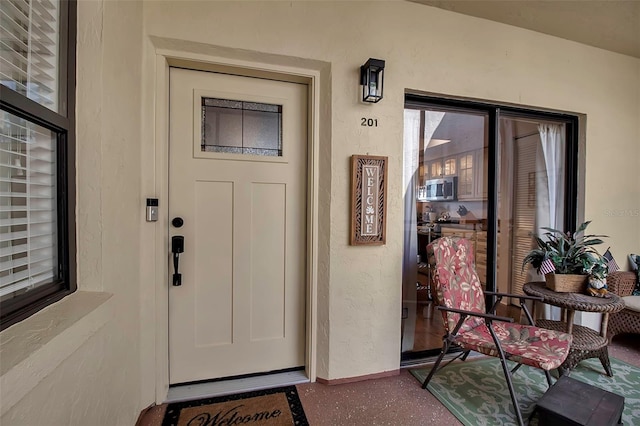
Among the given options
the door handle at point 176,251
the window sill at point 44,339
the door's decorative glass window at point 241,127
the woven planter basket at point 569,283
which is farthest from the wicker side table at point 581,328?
the window sill at point 44,339

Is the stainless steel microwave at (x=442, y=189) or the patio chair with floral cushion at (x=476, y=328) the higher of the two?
the stainless steel microwave at (x=442, y=189)

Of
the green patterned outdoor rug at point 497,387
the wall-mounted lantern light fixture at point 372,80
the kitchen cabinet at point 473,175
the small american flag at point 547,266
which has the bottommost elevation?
the green patterned outdoor rug at point 497,387

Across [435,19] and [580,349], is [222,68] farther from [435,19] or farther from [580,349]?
[580,349]

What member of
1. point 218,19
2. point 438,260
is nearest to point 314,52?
point 218,19

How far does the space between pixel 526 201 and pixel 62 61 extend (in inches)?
132

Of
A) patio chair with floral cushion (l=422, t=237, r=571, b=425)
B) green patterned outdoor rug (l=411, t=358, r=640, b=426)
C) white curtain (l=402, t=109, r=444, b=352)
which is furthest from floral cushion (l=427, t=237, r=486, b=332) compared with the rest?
green patterned outdoor rug (l=411, t=358, r=640, b=426)

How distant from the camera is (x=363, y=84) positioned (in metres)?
1.85

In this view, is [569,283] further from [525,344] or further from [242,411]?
[242,411]

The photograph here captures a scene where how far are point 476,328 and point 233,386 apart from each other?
173cm

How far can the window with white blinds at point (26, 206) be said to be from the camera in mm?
862

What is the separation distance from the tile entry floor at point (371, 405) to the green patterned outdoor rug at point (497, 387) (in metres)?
0.10

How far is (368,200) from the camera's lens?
191 centimetres

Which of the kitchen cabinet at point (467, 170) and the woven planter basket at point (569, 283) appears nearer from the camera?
the woven planter basket at point (569, 283)

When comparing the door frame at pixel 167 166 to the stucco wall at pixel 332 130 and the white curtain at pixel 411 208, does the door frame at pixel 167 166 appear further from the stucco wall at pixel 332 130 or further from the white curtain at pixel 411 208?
the white curtain at pixel 411 208
